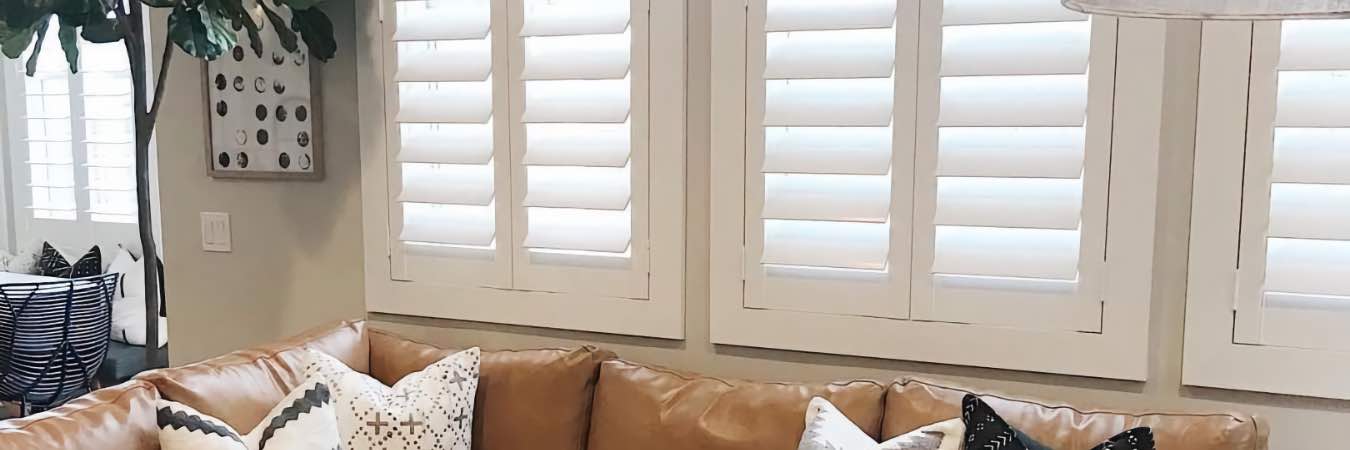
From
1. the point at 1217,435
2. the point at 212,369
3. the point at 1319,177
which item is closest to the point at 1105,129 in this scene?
the point at 1319,177

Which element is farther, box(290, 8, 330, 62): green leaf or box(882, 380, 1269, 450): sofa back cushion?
box(290, 8, 330, 62): green leaf

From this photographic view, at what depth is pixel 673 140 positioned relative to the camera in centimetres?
229

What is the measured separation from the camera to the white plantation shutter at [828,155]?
2.09 metres

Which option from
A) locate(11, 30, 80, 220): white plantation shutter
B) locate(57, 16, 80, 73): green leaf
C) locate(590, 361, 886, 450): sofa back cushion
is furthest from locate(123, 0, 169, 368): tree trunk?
locate(11, 30, 80, 220): white plantation shutter

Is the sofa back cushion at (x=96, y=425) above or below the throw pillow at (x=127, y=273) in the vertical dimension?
above

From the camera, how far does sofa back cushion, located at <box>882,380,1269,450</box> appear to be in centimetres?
180

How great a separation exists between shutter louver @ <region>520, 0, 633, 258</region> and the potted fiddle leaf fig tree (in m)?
0.52

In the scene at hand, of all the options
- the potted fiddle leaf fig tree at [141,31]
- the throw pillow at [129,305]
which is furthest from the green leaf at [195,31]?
the throw pillow at [129,305]

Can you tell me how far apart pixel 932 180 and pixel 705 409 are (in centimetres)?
63

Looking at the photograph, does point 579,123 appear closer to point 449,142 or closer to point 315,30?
point 449,142

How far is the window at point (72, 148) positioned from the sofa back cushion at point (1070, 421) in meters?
4.15

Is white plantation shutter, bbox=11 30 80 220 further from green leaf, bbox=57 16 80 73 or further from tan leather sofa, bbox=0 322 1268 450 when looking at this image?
tan leather sofa, bbox=0 322 1268 450

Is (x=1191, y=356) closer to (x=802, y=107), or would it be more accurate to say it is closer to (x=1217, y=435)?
(x=1217, y=435)

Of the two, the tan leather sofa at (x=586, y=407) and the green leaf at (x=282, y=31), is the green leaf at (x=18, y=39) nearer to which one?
the green leaf at (x=282, y=31)
